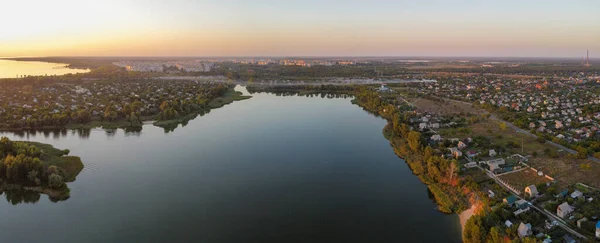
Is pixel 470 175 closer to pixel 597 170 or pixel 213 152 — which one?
pixel 597 170

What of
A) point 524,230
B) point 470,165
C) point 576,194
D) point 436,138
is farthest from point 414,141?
point 524,230

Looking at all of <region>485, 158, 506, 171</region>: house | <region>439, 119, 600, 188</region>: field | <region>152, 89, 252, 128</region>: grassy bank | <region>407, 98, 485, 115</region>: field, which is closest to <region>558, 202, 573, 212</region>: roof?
<region>439, 119, 600, 188</region>: field

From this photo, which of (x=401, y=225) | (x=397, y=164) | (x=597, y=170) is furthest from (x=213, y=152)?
(x=597, y=170)

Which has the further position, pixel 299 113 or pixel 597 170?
pixel 299 113

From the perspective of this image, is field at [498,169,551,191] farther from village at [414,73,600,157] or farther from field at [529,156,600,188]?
village at [414,73,600,157]

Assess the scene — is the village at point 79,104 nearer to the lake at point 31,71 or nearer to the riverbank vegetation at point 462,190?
the riverbank vegetation at point 462,190

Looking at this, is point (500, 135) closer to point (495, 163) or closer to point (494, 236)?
point (495, 163)
